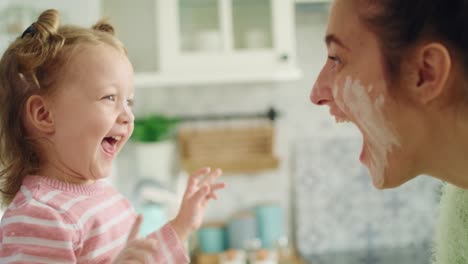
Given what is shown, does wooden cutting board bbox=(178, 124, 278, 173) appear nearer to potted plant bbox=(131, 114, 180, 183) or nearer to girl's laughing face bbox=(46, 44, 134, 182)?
potted plant bbox=(131, 114, 180, 183)

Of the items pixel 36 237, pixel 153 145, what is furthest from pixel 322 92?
pixel 153 145

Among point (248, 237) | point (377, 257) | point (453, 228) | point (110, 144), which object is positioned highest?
point (110, 144)

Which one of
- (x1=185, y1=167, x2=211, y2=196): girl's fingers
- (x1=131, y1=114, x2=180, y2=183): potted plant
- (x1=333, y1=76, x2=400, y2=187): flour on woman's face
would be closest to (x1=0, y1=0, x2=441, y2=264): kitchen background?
(x1=131, y1=114, x2=180, y2=183): potted plant

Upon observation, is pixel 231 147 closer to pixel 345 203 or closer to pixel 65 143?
pixel 345 203

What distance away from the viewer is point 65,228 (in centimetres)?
65

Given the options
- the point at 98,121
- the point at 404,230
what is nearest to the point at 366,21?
the point at 98,121

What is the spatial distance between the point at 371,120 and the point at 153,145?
4.81ft

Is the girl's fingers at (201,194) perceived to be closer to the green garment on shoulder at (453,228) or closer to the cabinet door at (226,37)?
the green garment on shoulder at (453,228)

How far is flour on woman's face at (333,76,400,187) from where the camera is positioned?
0.62 m

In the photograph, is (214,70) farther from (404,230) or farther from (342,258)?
(404,230)

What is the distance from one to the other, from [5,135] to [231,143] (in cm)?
144

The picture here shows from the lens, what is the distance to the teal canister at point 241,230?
209 centimetres

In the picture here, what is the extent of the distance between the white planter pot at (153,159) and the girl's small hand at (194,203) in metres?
1.28

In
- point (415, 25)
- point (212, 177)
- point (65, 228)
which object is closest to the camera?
point (415, 25)
